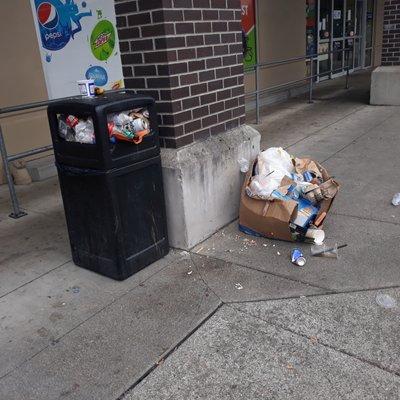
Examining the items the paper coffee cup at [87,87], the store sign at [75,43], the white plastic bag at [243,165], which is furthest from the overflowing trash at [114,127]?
the store sign at [75,43]

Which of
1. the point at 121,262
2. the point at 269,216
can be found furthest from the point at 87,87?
the point at 269,216

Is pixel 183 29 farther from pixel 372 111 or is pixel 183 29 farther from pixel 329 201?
pixel 372 111

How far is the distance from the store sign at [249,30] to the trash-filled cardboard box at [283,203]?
6.34 meters

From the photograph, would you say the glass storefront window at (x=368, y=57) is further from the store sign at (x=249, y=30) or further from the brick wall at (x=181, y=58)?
the brick wall at (x=181, y=58)

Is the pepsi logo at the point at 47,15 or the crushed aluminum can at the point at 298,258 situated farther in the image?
the pepsi logo at the point at 47,15

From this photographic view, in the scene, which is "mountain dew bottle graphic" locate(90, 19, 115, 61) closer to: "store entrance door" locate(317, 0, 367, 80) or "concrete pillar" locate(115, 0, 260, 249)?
"concrete pillar" locate(115, 0, 260, 249)

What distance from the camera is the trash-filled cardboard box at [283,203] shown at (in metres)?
3.72

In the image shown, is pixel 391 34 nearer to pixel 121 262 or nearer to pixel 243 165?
pixel 243 165

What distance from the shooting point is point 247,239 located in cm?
398

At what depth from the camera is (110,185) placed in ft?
10.2

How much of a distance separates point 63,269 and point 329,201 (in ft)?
7.28

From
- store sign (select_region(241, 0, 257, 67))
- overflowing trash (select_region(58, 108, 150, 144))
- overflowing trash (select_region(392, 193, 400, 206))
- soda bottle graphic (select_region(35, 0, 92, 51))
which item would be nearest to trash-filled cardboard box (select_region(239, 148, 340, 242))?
overflowing trash (select_region(392, 193, 400, 206))

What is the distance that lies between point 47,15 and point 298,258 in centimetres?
474

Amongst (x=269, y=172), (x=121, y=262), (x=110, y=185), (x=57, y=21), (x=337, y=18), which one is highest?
(x=57, y=21)
